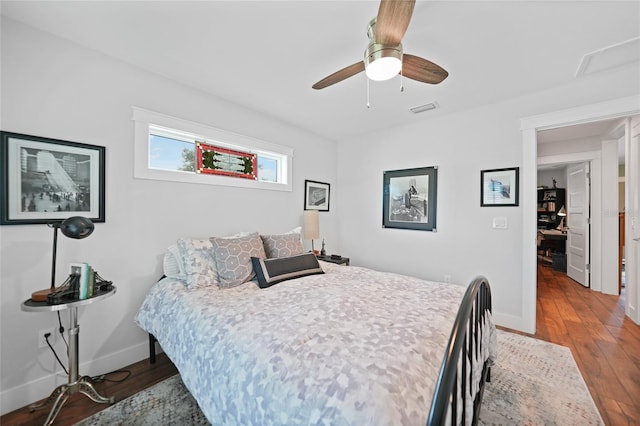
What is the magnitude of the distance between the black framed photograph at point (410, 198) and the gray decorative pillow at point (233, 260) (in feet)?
7.24

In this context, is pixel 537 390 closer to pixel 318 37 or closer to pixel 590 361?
pixel 590 361

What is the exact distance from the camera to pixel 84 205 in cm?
192

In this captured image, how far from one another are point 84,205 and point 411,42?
109 inches

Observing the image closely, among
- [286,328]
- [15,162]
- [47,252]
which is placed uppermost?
[15,162]

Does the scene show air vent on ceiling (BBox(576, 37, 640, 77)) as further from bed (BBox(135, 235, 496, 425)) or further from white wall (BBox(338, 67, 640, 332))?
bed (BBox(135, 235, 496, 425))

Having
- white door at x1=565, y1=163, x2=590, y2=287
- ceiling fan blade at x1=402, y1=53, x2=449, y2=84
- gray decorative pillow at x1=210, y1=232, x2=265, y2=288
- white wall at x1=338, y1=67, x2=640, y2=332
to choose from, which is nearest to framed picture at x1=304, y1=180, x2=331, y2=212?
white wall at x1=338, y1=67, x2=640, y2=332

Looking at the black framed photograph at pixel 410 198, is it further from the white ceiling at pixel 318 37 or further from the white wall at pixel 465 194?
the white ceiling at pixel 318 37

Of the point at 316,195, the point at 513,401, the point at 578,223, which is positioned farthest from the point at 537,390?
the point at 578,223

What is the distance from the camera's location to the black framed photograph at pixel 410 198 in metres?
3.37

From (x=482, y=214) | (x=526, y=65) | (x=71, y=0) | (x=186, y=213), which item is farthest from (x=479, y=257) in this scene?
(x=71, y=0)

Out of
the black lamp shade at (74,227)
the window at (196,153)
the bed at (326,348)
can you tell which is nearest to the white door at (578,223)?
the bed at (326,348)

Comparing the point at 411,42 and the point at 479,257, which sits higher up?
the point at 411,42

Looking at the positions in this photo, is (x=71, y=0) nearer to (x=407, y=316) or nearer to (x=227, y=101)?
(x=227, y=101)

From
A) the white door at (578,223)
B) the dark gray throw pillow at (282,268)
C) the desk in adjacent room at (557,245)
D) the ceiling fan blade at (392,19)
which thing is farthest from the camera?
the desk in adjacent room at (557,245)
